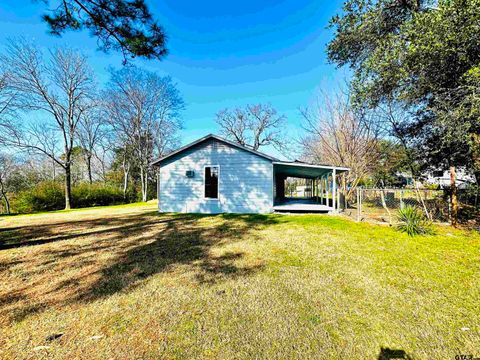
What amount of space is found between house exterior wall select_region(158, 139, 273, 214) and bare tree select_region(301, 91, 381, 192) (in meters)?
6.86

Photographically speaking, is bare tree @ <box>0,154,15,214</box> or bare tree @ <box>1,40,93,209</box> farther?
bare tree @ <box>0,154,15,214</box>

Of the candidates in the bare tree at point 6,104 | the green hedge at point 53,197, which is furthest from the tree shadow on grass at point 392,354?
the bare tree at point 6,104

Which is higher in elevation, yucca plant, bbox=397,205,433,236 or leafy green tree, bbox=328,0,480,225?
leafy green tree, bbox=328,0,480,225

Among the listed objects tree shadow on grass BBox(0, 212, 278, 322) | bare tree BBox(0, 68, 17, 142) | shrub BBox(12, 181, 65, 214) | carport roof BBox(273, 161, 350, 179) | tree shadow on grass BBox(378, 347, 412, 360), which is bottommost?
tree shadow on grass BBox(378, 347, 412, 360)

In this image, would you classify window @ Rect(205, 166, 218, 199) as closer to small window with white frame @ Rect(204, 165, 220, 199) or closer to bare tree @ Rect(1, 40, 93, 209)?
small window with white frame @ Rect(204, 165, 220, 199)

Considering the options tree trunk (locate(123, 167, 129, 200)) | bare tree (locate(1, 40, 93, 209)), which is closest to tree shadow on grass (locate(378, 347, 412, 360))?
bare tree (locate(1, 40, 93, 209))

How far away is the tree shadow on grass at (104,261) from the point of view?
3.11 meters

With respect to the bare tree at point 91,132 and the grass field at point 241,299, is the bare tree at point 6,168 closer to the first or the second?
the bare tree at point 91,132

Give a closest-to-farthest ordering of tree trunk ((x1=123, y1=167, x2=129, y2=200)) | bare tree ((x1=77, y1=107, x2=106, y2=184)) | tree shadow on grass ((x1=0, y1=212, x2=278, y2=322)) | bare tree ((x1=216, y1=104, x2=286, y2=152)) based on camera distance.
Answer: tree shadow on grass ((x1=0, y1=212, x2=278, y2=322)) < bare tree ((x1=77, y1=107, x2=106, y2=184)) < tree trunk ((x1=123, y1=167, x2=129, y2=200)) < bare tree ((x1=216, y1=104, x2=286, y2=152))

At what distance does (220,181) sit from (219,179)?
114 mm

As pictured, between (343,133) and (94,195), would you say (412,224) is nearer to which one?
(343,133)

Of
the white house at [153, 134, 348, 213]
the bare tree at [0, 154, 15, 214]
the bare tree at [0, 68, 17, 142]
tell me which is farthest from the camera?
the bare tree at [0, 154, 15, 214]

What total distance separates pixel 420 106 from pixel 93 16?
10.0m

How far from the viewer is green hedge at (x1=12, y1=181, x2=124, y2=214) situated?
16.0 m
